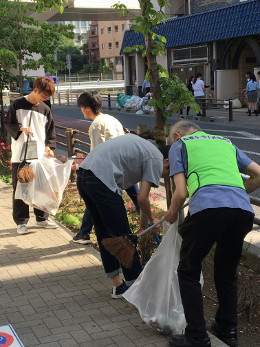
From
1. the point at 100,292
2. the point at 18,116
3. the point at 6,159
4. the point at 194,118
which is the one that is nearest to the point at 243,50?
the point at 194,118

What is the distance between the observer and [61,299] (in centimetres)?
441

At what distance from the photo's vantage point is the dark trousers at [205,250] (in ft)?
10.5

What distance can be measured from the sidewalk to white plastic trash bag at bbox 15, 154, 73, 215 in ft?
1.35

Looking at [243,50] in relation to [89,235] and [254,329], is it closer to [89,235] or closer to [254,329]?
[89,235]

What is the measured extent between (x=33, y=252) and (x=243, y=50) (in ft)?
74.5

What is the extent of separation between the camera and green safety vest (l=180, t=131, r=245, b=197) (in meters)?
3.26

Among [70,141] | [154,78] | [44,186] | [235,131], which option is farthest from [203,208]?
[235,131]

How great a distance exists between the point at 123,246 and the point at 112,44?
261 ft

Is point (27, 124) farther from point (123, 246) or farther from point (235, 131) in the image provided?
point (235, 131)

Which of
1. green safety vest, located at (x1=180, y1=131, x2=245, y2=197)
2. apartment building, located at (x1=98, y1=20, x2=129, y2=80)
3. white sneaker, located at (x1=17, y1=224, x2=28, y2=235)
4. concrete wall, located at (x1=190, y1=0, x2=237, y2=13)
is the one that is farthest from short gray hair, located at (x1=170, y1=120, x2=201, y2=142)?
apartment building, located at (x1=98, y1=20, x2=129, y2=80)

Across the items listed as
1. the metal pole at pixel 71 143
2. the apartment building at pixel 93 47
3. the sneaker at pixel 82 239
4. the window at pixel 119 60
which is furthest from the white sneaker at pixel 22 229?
the apartment building at pixel 93 47

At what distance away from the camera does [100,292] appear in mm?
4555

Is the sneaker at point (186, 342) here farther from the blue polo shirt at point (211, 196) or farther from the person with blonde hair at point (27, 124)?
the person with blonde hair at point (27, 124)

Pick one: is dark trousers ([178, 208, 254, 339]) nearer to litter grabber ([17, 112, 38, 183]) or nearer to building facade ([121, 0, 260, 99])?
litter grabber ([17, 112, 38, 183])
